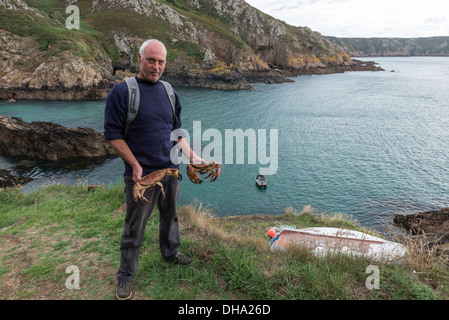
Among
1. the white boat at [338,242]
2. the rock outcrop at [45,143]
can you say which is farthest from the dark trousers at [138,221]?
the rock outcrop at [45,143]

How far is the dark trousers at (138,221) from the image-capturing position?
3.21 metres

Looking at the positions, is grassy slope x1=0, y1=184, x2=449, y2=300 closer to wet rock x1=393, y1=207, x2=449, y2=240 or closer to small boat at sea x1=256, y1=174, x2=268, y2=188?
wet rock x1=393, y1=207, x2=449, y2=240

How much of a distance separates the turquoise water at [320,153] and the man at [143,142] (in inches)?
540

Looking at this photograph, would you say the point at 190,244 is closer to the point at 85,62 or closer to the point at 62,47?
the point at 85,62

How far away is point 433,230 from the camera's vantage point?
545 inches

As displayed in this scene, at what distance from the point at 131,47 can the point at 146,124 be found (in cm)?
7346

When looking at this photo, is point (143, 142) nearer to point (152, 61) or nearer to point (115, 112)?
point (115, 112)

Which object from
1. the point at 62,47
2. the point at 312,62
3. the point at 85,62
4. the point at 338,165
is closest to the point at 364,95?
the point at 338,165

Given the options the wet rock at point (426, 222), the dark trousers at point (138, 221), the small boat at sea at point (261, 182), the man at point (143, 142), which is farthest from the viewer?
the small boat at sea at point (261, 182)

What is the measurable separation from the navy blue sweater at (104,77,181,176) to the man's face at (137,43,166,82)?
0.12m

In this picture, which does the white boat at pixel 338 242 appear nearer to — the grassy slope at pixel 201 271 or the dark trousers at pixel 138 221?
the grassy slope at pixel 201 271

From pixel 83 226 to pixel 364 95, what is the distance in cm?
6699

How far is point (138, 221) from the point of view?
321 centimetres

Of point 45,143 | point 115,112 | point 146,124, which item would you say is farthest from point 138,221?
Result: point 45,143
